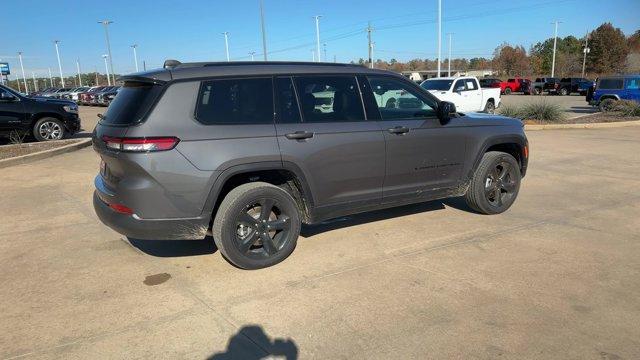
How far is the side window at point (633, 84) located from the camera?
20.7 metres

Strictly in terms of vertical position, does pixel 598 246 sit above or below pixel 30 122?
below

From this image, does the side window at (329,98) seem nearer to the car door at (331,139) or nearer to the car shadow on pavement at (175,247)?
the car door at (331,139)

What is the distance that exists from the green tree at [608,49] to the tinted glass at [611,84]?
63.1 m

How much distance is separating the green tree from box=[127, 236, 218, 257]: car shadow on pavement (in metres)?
85.5

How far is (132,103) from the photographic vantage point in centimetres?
398

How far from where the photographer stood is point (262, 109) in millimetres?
4180

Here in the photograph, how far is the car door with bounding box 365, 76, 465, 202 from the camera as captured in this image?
15.8ft

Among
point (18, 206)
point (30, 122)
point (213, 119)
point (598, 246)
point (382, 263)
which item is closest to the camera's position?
point (213, 119)

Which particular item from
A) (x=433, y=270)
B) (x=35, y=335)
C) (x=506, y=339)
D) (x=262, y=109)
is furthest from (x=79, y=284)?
(x=506, y=339)

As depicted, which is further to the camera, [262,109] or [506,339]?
[262,109]

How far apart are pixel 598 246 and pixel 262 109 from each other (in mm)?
3555

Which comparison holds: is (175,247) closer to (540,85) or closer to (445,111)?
(445,111)

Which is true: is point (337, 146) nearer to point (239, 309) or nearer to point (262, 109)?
point (262, 109)

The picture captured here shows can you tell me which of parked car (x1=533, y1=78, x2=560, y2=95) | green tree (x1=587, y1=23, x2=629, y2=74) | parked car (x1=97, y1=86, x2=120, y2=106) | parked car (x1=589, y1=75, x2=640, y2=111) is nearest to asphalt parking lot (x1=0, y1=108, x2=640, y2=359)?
parked car (x1=589, y1=75, x2=640, y2=111)
